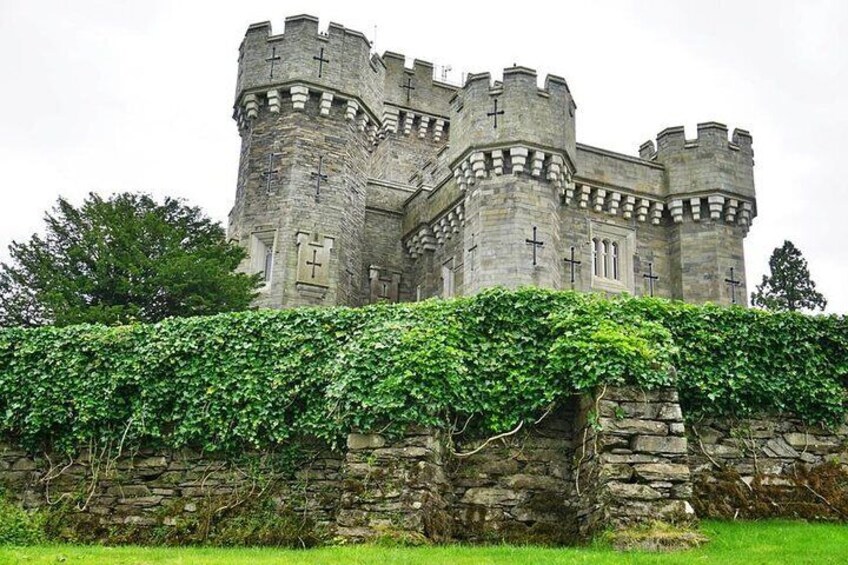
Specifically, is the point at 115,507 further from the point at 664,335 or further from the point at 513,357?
the point at 664,335

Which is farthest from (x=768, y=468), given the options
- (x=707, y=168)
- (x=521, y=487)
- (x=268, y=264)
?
(x=268, y=264)

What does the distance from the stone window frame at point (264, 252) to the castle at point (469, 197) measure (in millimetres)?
39

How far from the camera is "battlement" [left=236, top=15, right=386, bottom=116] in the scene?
25094 millimetres

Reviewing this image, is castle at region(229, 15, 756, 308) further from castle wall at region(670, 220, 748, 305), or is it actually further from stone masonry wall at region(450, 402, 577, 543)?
stone masonry wall at region(450, 402, 577, 543)

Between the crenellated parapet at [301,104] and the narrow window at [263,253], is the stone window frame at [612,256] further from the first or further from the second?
the narrow window at [263,253]

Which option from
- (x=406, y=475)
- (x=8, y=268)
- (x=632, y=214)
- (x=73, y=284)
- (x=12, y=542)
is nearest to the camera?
(x=406, y=475)

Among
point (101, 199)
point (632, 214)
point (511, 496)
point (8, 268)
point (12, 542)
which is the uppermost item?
point (632, 214)

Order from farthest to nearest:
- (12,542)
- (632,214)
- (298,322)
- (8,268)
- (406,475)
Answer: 1. (632,214)
2. (8,268)
3. (298,322)
4. (12,542)
5. (406,475)

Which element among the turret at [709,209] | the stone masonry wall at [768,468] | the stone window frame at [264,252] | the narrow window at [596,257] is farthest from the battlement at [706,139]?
the stone masonry wall at [768,468]

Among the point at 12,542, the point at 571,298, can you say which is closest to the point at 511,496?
the point at 571,298

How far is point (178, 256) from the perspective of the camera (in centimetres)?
1970

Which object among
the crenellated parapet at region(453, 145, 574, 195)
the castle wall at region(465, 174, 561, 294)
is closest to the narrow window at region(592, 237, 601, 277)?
the castle wall at region(465, 174, 561, 294)

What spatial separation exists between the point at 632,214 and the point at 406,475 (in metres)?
16.0

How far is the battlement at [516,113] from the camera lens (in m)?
22.8
